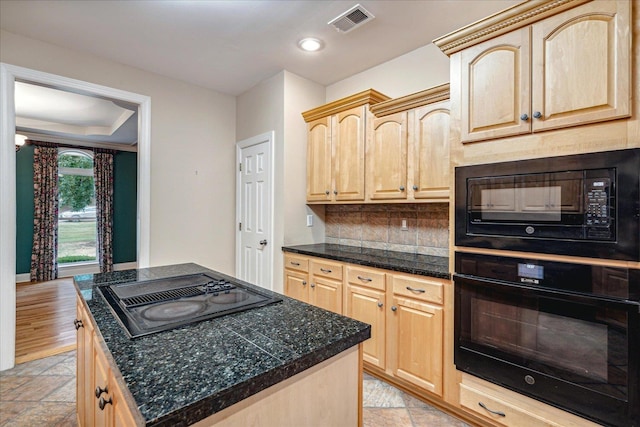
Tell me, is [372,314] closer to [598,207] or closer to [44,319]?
[598,207]

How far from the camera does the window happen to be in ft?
19.6

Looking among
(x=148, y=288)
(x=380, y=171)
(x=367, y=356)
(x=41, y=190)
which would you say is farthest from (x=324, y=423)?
(x=41, y=190)

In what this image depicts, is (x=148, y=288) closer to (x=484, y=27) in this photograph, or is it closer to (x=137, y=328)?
(x=137, y=328)

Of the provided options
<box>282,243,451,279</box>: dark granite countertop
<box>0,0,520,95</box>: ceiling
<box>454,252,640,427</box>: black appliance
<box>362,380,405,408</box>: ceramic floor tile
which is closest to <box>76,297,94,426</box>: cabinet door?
<box>362,380,405,408</box>: ceramic floor tile

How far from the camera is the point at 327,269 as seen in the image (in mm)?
2688

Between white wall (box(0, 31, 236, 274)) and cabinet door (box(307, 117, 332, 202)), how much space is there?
1.18 m

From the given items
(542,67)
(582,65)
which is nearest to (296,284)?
(542,67)

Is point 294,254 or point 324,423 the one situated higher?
point 294,254

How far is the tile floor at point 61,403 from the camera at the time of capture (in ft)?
6.43

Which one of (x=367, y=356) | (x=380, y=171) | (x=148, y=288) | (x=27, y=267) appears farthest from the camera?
(x=27, y=267)

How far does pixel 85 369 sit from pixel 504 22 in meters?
2.69

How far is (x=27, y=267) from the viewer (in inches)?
217

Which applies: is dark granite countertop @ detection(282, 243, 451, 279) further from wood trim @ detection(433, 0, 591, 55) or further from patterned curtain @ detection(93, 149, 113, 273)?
patterned curtain @ detection(93, 149, 113, 273)

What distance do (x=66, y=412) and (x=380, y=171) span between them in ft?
9.20
